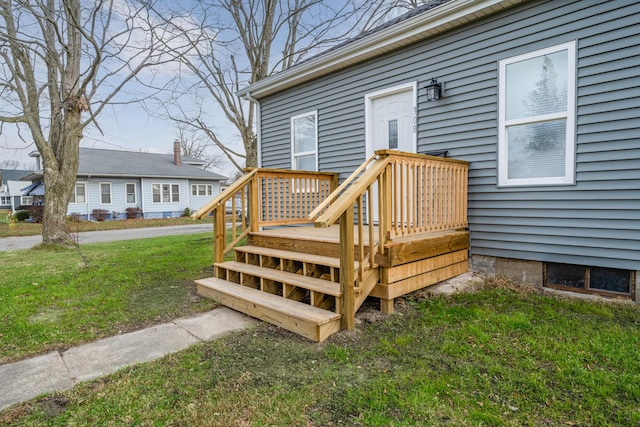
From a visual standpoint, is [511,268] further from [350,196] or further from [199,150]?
[199,150]

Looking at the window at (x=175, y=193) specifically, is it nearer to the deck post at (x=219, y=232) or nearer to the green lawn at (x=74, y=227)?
the green lawn at (x=74, y=227)

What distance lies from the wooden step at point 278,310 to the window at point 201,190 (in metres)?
20.2

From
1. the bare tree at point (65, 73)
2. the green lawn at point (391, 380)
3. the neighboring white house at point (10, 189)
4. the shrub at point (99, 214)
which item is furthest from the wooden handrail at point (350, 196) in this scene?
the neighboring white house at point (10, 189)

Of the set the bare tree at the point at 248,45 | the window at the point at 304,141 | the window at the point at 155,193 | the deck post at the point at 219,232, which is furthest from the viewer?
the window at the point at 155,193

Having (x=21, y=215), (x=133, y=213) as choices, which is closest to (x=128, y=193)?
(x=133, y=213)

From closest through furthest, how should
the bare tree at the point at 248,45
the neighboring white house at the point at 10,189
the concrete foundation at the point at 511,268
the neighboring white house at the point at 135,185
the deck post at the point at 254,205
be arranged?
the concrete foundation at the point at 511,268, the deck post at the point at 254,205, the bare tree at the point at 248,45, the neighboring white house at the point at 135,185, the neighboring white house at the point at 10,189

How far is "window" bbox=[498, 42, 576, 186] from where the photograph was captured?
367 centimetres

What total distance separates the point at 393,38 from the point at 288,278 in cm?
361

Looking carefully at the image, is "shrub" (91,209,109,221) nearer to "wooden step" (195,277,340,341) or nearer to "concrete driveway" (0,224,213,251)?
"concrete driveway" (0,224,213,251)

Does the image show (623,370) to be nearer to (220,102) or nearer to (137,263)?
(137,263)

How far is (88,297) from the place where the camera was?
160 inches

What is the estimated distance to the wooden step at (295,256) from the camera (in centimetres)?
335

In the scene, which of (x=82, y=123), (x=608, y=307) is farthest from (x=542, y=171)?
(x=82, y=123)

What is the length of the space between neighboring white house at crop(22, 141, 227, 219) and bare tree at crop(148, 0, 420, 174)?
8.82 meters
